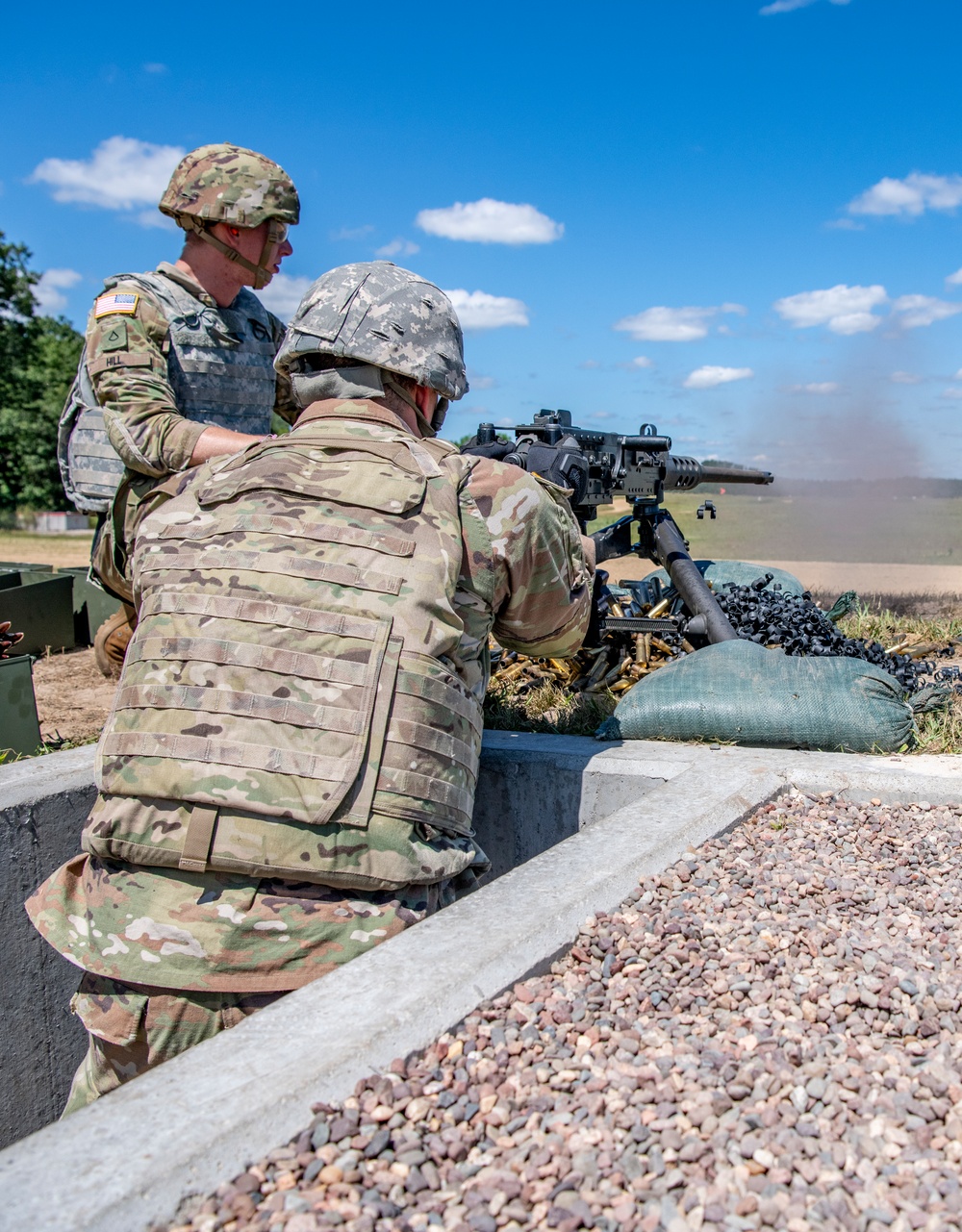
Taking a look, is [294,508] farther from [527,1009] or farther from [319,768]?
[527,1009]

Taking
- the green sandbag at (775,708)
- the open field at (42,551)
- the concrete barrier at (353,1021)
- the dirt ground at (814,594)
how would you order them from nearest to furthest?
the concrete barrier at (353,1021) < the green sandbag at (775,708) < the dirt ground at (814,594) < the open field at (42,551)

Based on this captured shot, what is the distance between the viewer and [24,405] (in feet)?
108

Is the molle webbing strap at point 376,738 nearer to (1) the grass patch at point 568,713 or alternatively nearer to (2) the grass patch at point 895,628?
(1) the grass patch at point 568,713

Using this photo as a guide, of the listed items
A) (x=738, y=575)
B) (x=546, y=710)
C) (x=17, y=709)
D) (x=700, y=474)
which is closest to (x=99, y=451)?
(x=17, y=709)

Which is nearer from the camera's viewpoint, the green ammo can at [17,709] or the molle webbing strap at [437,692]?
the molle webbing strap at [437,692]

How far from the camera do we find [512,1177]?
1271mm

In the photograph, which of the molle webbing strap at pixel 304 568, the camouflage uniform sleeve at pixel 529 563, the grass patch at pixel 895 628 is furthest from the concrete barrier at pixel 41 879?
the grass patch at pixel 895 628

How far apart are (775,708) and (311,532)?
6.42 ft

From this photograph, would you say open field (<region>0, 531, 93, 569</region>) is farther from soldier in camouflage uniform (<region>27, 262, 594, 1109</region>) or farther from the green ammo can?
soldier in camouflage uniform (<region>27, 262, 594, 1109</region>)

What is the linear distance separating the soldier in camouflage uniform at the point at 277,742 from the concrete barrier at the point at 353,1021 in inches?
8.0

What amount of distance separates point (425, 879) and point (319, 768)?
12.4 inches

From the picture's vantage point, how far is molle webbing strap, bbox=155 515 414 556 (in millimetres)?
2070

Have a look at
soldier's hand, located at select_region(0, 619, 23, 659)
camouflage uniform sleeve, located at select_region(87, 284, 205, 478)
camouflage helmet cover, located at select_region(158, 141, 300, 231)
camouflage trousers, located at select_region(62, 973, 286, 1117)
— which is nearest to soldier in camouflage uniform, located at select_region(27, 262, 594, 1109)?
camouflage trousers, located at select_region(62, 973, 286, 1117)

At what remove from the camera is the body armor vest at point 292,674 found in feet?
6.23
